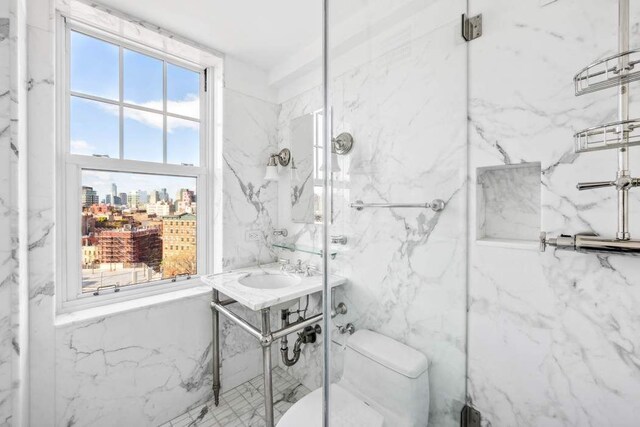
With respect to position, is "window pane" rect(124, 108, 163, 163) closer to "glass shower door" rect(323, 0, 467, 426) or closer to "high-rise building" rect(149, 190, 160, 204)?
"high-rise building" rect(149, 190, 160, 204)

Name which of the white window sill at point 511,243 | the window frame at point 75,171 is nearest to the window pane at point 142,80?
the window frame at point 75,171

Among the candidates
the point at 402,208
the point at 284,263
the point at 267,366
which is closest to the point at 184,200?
the point at 284,263

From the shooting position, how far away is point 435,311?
1.02 metres

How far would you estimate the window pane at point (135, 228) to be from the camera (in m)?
1.48

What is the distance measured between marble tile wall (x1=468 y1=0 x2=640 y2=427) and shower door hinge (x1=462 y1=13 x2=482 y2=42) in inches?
1.0

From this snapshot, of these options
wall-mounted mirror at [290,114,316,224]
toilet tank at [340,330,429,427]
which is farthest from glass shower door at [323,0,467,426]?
wall-mounted mirror at [290,114,316,224]

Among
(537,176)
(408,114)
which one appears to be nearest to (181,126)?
(408,114)

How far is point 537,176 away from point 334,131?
736 mm

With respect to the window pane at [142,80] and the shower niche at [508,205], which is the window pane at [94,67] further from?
the shower niche at [508,205]

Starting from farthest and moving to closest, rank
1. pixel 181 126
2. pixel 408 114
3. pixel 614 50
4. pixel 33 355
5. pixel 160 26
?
1. pixel 181 126
2. pixel 160 26
3. pixel 33 355
4. pixel 408 114
5. pixel 614 50

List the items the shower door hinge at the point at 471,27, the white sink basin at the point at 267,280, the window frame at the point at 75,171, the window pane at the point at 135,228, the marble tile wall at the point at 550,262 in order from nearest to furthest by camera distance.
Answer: the marble tile wall at the point at 550,262, the shower door hinge at the point at 471,27, the window frame at the point at 75,171, the window pane at the point at 135,228, the white sink basin at the point at 267,280

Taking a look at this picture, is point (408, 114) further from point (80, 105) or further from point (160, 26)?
point (80, 105)

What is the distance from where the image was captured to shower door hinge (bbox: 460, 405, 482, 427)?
3.34ft

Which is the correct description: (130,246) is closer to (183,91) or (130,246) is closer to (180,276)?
(180,276)
